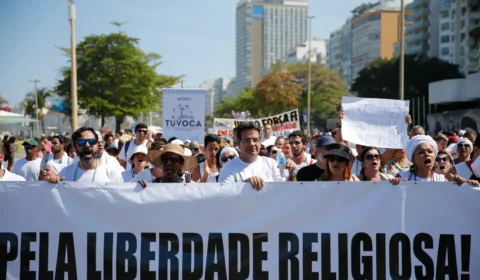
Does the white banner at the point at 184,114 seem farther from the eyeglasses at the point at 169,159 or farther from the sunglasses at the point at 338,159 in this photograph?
the sunglasses at the point at 338,159

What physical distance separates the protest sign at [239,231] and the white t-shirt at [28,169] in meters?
4.93

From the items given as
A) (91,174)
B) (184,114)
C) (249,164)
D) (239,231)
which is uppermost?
(184,114)

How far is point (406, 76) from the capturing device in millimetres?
69875

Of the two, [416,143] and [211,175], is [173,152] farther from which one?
[211,175]

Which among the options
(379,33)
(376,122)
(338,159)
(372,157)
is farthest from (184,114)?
(379,33)

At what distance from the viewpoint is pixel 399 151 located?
23.6ft

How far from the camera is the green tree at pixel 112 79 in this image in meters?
50.7

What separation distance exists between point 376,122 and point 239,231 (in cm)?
208

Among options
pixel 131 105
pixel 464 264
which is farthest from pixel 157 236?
pixel 131 105

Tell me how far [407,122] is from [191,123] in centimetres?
449

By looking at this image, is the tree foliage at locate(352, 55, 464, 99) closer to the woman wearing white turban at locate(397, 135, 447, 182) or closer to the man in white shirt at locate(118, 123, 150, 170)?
the man in white shirt at locate(118, 123, 150, 170)

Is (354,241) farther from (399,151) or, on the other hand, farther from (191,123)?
(191,123)

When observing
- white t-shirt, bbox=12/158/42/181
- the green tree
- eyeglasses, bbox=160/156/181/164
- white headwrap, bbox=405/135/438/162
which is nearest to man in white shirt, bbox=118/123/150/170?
white t-shirt, bbox=12/158/42/181

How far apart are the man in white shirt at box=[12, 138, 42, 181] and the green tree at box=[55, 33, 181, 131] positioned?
40.2m
